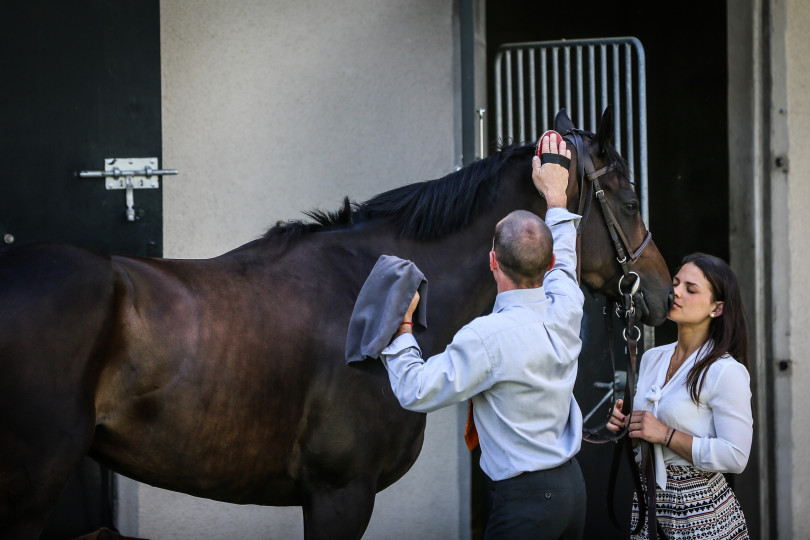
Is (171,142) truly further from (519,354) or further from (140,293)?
(519,354)

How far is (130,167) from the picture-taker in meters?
3.89

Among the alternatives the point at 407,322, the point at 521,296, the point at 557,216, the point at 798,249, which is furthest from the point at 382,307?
the point at 798,249

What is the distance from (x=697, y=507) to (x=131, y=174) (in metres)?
2.78

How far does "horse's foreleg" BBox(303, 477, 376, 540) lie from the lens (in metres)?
2.71

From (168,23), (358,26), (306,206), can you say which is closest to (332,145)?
(306,206)

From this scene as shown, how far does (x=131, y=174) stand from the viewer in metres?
3.88

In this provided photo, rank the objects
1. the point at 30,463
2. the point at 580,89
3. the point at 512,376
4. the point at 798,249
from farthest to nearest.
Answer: the point at 798,249, the point at 580,89, the point at 30,463, the point at 512,376

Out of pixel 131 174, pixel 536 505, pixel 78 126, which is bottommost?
pixel 536 505

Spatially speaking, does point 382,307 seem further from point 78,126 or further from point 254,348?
point 78,126

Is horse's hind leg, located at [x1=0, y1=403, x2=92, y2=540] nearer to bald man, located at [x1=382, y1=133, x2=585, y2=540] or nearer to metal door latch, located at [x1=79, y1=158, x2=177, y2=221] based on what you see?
bald man, located at [x1=382, y1=133, x2=585, y2=540]

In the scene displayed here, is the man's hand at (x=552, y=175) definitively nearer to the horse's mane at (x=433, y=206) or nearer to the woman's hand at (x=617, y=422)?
the horse's mane at (x=433, y=206)

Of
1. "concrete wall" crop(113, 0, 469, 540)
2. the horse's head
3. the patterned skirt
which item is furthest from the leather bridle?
"concrete wall" crop(113, 0, 469, 540)

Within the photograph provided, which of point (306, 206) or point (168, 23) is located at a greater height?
point (168, 23)

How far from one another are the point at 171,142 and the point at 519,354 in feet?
8.05
